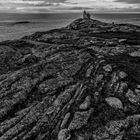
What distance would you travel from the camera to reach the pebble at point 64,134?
12.3m

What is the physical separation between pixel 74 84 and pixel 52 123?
13.5 ft

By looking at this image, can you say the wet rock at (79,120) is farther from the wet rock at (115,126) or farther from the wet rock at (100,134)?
the wet rock at (115,126)

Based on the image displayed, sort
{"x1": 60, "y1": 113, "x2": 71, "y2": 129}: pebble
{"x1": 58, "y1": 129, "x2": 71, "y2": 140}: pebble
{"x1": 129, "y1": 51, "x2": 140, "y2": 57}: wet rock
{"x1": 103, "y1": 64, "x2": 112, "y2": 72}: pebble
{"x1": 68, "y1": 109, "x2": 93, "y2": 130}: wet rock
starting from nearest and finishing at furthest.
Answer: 1. {"x1": 58, "y1": 129, "x2": 71, "y2": 140}: pebble
2. {"x1": 68, "y1": 109, "x2": 93, "y2": 130}: wet rock
3. {"x1": 60, "y1": 113, "x2": 71, "y2": 129}: pebble
4. {"x1": 103, "y1": 64, "x2": 112, "y2": 72}: pebble
5. {"x1": 129, "y1": 51, "x2": 140, "y2": 57}: wet rock

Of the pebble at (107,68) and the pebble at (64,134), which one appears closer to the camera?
the pebble at (64,134)

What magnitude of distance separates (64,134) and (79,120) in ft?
4.77

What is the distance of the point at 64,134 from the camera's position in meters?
12.5

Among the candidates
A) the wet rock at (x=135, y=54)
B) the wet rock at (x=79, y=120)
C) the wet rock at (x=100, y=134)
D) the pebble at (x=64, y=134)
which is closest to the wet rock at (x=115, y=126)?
the wet rock at (x=100, y=134)

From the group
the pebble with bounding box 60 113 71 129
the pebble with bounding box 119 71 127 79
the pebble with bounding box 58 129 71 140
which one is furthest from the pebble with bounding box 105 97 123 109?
the pebble with bounding box 58 129 71 140

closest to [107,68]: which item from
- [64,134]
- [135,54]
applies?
[135,54]

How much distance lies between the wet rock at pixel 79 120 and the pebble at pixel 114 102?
158cm

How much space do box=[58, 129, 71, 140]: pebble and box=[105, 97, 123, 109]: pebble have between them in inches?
151

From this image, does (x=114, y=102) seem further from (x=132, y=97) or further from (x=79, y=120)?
(x=79, y=120)

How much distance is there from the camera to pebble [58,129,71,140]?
12297mm

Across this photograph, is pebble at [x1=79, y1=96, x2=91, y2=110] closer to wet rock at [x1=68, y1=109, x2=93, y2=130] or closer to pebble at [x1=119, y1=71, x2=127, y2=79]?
wet rock at [x1=68, y1=109, x2=93, y2=130]
